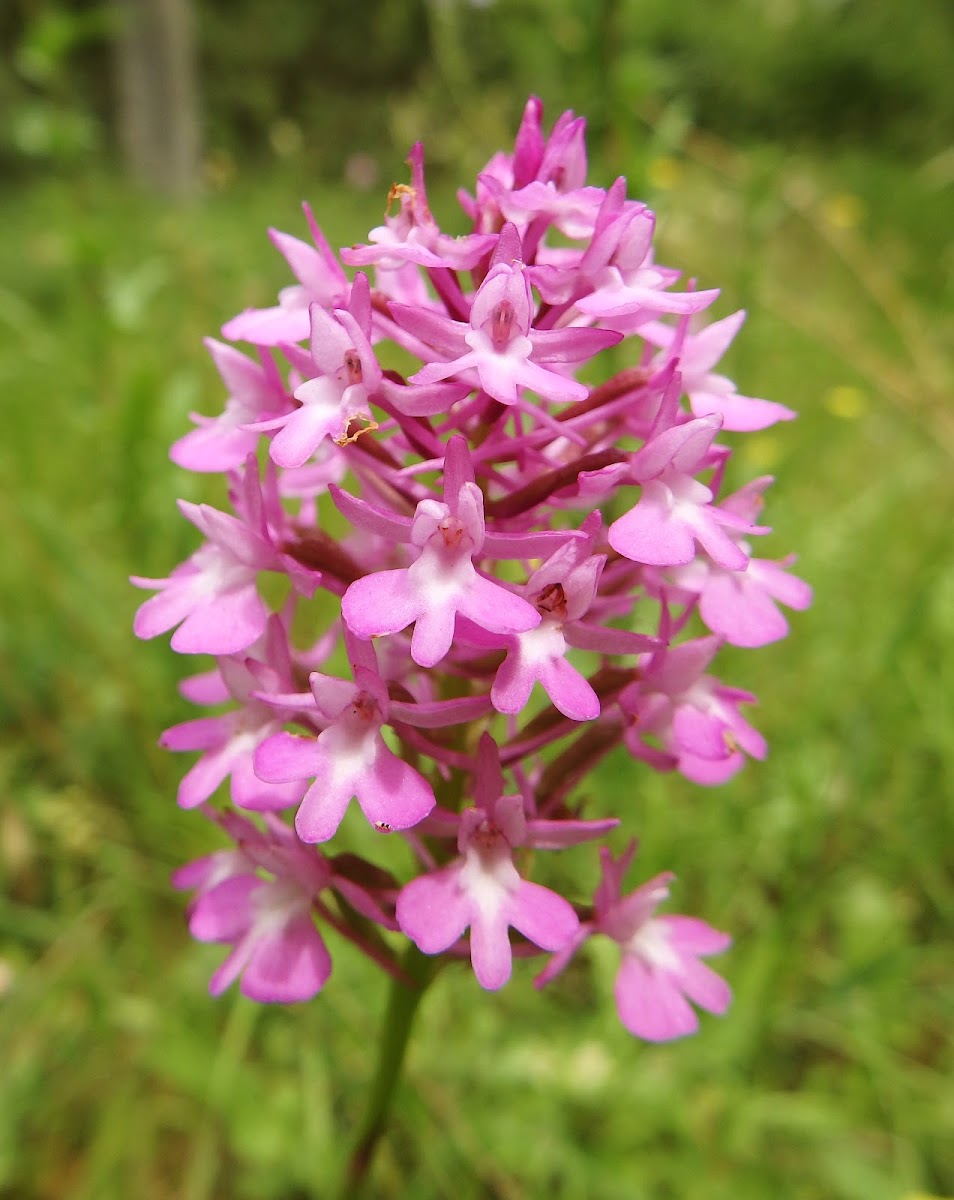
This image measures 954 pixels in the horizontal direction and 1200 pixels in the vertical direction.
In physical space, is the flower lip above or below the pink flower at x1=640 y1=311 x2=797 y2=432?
below

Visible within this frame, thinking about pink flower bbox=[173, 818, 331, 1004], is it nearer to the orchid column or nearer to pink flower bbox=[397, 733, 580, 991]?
the orchid column

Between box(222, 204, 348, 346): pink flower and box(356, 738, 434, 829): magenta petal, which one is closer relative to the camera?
box(356, 738, 434, 829): magenta petal

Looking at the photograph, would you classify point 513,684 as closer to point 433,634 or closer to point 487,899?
point 433,634

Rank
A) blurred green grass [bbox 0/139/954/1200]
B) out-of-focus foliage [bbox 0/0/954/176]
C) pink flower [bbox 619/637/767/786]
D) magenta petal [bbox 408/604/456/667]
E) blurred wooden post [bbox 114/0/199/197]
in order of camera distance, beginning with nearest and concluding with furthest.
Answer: magenta petal [bbox 408/604/456/667] → pink flower [bbox 619/637/767/786] → blurred green grass [bbox 0/139/954/1200] → blurred wooden post [bbox 114/0/199/197] → out-of-focus foliage [bbox 0/0/954/176]

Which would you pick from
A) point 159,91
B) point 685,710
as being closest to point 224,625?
point 685,710

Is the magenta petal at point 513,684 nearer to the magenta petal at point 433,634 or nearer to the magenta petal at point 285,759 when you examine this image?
the magenta petal at point 433,634

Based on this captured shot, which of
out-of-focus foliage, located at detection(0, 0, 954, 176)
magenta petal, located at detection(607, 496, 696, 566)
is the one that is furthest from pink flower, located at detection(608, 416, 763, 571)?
out-of-focus foliage, located at detection(0, 0, 954, 176)

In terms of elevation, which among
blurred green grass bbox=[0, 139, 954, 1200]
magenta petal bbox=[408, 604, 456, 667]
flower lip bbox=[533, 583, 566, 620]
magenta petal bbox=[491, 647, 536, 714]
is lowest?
blurred green grass bbox=[0, 139, 954, 1200]

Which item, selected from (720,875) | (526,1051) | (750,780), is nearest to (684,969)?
(526,1051)
